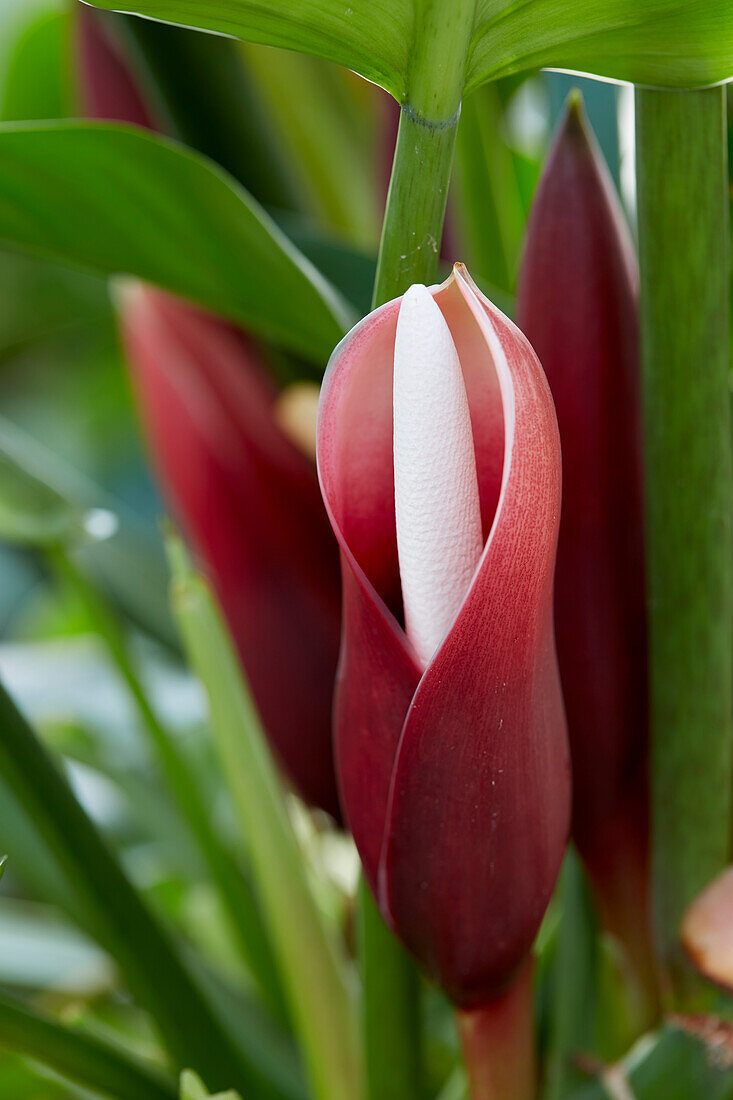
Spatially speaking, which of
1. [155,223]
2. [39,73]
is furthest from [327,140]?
[155,223]

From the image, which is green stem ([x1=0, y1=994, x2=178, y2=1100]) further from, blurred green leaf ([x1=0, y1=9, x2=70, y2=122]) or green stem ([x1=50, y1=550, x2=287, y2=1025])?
blurred green leaf ([x1=0, y1=9, x2=70, y2=122])

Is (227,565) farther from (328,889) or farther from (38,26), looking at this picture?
(38,26)

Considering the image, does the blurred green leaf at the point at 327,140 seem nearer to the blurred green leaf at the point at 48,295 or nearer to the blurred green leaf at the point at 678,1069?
the blurred green leaf at the point at 48,295

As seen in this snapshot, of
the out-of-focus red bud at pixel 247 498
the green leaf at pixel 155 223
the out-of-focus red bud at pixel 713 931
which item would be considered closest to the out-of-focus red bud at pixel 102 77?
the out-of-focus red bud at pixel 247 498

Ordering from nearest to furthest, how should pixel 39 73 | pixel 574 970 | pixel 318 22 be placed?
1. pixel 318 22
2. pixel 574 970
3. pixel 39 73

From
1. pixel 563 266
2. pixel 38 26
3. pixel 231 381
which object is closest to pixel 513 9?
pixel 563 266

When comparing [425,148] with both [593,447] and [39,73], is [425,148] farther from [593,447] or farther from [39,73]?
[39,73]
